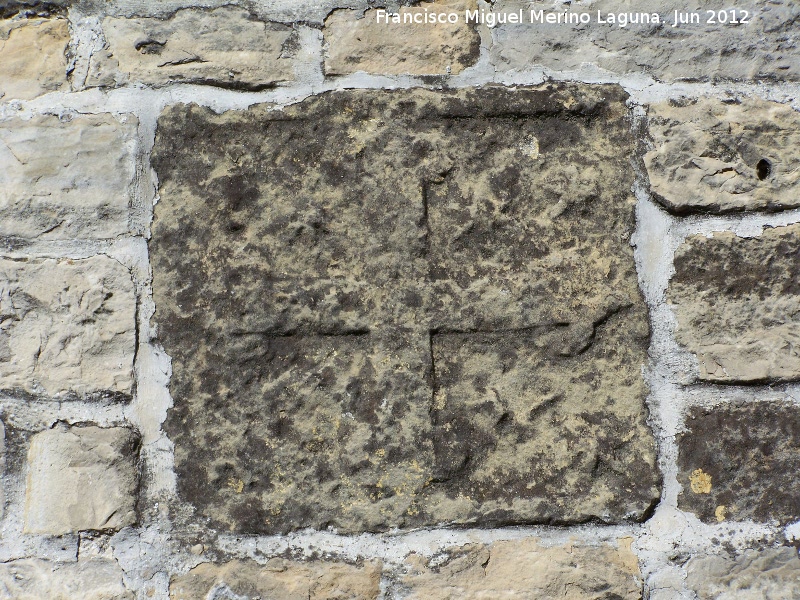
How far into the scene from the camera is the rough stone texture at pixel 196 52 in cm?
81

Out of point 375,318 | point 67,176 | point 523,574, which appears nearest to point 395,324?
point 375,318

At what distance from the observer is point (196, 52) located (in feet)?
2.68

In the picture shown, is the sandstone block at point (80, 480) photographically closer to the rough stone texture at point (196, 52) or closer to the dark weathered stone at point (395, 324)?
the dark weathered stone at point (395, 324)

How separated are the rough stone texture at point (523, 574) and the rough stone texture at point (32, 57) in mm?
823

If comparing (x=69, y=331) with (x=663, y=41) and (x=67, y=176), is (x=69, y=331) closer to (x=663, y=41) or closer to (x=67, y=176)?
(x=67, y=176)

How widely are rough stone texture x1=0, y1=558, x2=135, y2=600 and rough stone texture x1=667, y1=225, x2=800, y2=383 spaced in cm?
83

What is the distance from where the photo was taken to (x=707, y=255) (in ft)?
2.66

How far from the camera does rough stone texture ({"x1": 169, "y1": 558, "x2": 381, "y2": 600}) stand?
0.79 m

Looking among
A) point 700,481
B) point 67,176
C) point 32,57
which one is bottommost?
point 700,481

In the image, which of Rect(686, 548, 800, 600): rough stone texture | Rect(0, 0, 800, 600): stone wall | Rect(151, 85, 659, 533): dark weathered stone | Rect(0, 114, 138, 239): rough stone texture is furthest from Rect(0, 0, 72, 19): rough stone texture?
Rect(686, 548, 800, 600): rough stone texture

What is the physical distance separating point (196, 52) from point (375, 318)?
443 millimetres

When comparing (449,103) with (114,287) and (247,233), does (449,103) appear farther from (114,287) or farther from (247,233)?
(114,287)

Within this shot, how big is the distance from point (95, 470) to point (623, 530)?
72 cm

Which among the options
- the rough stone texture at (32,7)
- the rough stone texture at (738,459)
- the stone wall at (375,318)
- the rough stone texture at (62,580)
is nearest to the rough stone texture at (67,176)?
the stone wall at (375,318)
